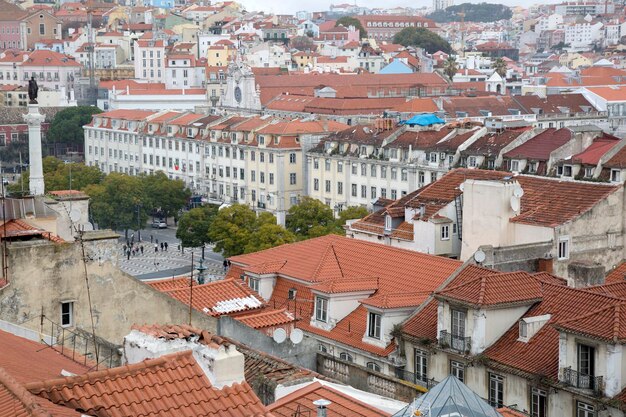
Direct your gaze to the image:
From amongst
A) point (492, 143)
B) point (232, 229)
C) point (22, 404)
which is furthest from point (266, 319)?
point (492, 143)

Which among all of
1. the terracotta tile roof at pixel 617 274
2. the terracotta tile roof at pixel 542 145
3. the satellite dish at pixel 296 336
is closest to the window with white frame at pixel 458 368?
the satellite dish at pixel 296 336

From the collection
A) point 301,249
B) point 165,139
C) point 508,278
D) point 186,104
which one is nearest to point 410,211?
point 301,249

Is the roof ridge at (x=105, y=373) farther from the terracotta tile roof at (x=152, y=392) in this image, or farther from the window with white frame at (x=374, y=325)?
the window with white frame at (x=374, y=325)

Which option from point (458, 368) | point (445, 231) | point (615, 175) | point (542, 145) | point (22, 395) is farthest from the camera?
point (542, 145)

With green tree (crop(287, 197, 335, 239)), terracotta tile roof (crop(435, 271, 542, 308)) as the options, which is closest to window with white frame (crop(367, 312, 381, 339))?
terracotta tile roof (crop(435, 271, 542, 308))

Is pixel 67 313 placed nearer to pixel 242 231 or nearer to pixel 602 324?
pixel 602 324

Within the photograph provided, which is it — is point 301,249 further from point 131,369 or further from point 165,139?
point 165,139

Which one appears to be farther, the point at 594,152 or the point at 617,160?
the point at 594,152
